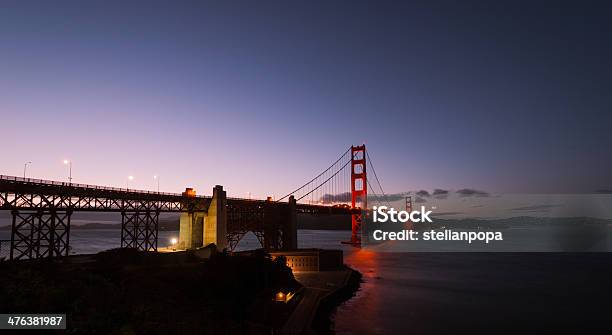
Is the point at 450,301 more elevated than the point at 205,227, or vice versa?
the point at 205,227

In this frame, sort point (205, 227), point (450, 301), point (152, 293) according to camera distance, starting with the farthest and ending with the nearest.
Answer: point (205, 227), point (450, 301), point (152, 293)

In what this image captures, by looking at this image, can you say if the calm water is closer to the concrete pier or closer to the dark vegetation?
the dark vegetation

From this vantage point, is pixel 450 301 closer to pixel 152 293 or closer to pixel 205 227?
pixel 205 227

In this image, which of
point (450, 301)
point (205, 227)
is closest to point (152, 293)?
point (205, 227)

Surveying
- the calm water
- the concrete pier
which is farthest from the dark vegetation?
the concrete pier

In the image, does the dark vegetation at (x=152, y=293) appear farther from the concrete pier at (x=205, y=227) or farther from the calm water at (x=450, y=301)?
the concrete pier at (x=205, y=227)

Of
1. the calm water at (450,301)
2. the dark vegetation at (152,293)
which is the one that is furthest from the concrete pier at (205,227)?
the calm water at (450,301)

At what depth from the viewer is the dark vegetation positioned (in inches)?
627

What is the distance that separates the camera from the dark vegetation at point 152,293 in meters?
15.9

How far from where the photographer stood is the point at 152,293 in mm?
24172

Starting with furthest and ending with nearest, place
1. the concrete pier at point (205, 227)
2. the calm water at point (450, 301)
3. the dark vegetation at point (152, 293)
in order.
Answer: the concrete pier at point (205, 227), the calm water at point (450, 301), the dark vegetation at point (152, 293)

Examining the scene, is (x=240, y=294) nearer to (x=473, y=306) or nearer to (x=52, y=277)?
(x=52, y=277)

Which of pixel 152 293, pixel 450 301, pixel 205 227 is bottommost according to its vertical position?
pixel 450 301

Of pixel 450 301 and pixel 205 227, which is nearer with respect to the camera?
pixel 450 301
